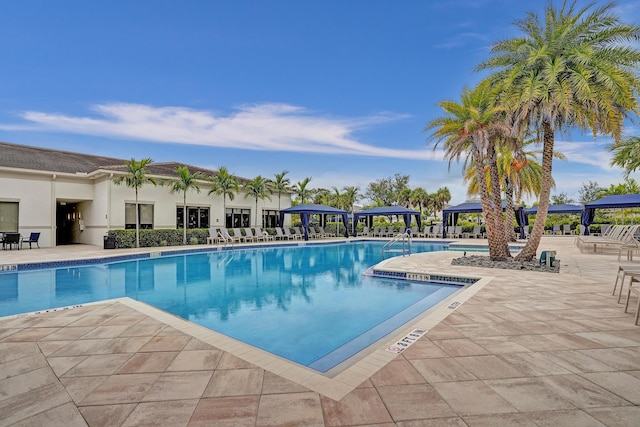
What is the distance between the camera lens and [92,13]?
13.5 metres

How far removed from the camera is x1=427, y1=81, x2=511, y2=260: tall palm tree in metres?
10.7

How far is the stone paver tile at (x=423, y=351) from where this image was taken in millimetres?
3378

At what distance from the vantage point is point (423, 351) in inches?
138

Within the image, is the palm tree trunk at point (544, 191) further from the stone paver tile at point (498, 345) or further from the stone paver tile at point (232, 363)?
the stone paver tile at point (232, 363)

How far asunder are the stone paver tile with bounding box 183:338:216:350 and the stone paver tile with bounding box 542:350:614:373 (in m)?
3.29

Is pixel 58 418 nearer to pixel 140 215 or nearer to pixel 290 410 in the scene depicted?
pixel 290 410

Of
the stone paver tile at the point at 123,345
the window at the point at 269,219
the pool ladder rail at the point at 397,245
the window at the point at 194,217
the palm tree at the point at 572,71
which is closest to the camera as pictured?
the stone paver tile at the point at 123,345

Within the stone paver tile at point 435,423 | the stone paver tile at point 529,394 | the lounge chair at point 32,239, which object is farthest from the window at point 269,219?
the stone paver tile at point 435,423

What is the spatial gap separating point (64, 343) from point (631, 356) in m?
5.76

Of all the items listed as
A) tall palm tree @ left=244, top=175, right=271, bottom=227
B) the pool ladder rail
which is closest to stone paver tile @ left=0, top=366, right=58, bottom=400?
the pool ladder rail

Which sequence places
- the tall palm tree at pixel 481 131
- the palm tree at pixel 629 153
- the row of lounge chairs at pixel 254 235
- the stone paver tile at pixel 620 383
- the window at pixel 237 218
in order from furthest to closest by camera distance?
the window at pixel 237 218 < the row of lounge chairs at pixel 254 235 < the palm tree at pixel 629 153 < the tall palm tree at pixel 481 131 < the stone paver tile at pixel 620 383

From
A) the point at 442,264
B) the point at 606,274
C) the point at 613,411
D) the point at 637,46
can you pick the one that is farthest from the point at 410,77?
the point at 613,411

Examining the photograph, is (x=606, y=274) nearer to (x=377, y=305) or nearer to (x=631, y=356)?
(x=377, y=305)

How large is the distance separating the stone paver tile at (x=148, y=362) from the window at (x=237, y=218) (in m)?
18.9
